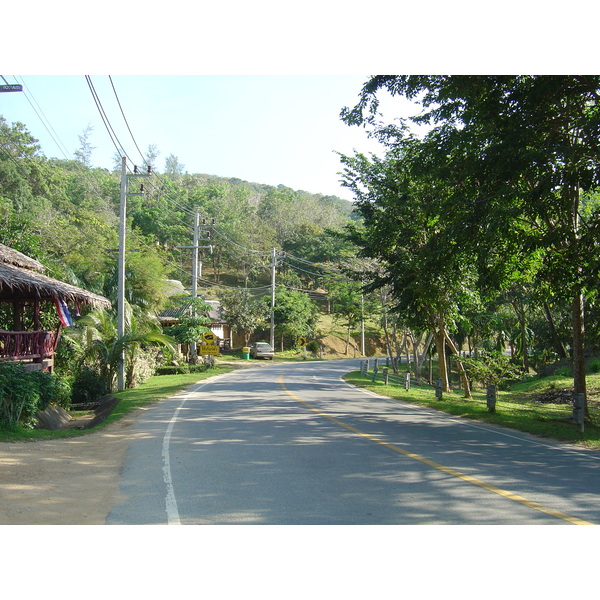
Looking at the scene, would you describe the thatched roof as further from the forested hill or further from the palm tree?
the forested hill

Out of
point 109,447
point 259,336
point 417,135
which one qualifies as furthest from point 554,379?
point 259,336

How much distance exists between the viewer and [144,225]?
226 feet

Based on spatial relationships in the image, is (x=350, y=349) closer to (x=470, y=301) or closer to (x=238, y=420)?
(x=470, y=301)

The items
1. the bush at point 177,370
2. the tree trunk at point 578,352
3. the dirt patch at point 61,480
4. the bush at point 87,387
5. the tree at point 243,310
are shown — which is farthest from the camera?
the tree at point 243,310

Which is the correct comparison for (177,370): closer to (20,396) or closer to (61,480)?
(20,396)

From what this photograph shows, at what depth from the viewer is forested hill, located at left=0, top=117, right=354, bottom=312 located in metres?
33.5

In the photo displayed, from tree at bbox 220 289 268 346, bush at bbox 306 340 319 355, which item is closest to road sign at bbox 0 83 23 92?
tree at bbox 220 289 268 346

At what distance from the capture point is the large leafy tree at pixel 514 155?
34.2 ft

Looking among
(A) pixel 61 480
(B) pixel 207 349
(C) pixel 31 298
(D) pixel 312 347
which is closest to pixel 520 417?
(A) pixel 61 480

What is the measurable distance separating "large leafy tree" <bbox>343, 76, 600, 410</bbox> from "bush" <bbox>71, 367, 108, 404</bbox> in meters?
15.9

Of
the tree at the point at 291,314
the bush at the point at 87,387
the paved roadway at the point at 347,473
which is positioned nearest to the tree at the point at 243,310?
the tree at the point at 291,314

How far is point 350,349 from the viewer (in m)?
66.1

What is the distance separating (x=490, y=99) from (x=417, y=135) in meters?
8.31

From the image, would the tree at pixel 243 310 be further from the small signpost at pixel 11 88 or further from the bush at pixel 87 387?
the small signpost at pixel 11 88
